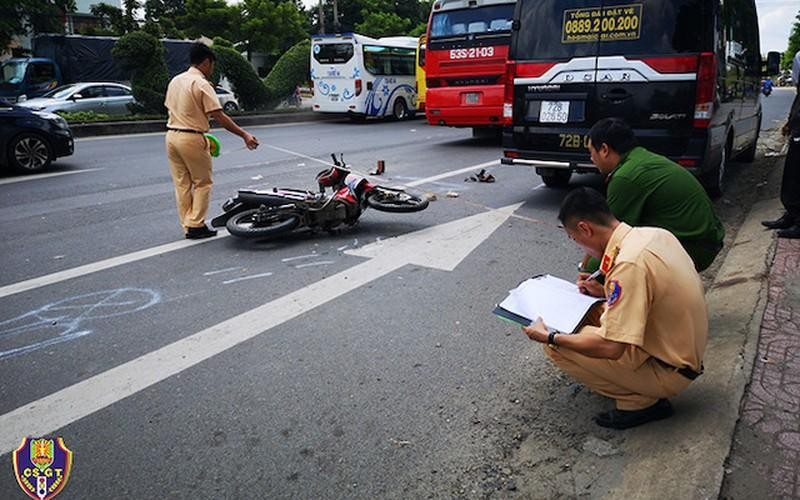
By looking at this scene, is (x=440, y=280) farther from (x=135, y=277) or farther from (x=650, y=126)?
(x=650, y=126)

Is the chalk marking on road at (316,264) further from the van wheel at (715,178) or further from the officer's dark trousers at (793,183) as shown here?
the van wheel at (715,178)

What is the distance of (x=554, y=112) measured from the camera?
6.78m

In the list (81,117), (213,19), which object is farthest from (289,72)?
(213,19)

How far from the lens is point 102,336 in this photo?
12.7 feet

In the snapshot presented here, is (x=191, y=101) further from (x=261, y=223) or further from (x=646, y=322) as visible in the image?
(x=646, y=322)

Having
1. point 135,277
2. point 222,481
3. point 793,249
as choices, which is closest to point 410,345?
point 222,481

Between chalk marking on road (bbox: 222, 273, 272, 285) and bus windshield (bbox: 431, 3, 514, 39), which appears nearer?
chalk marking on road (bbox: 222, 273, 272, 285)

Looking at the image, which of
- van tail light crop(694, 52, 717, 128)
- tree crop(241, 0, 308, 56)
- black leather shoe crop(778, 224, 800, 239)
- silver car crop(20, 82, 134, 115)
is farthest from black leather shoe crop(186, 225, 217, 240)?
tree crop(241, 0, 308, 56)

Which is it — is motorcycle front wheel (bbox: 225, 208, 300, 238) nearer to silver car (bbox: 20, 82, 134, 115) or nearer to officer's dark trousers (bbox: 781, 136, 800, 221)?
officer's dark trousers (bbox: 781, 136, 800, 221)

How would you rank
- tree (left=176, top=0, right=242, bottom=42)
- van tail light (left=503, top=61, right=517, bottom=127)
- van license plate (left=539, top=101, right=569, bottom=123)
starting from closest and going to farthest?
1. van license plate (left=539, top=101, right=569, bottom=123)
2. van tail light (left=503, top=61, right=517, bottom=127)
3. tree (left=176, top=0, right=242, bottom=42)

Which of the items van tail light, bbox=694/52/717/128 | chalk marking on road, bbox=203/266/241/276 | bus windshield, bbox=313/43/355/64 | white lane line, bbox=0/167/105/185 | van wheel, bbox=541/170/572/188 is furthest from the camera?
bus windshield, bbox=313/43/355/64

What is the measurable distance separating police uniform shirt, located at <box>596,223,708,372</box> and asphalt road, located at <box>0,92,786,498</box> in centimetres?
62

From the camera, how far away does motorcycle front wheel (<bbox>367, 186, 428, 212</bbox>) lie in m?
6.12

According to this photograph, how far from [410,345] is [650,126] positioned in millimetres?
3967
